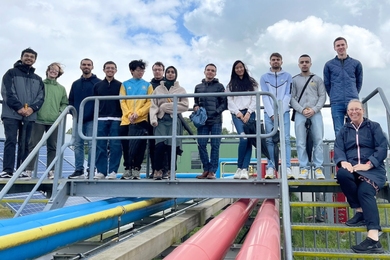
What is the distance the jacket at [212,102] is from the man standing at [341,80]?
1.42m

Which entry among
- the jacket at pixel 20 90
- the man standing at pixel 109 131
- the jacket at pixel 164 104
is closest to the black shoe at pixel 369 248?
the jacket at pixel 164 104

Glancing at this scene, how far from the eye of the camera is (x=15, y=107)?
4977 millimetres

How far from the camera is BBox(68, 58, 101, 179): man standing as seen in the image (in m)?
5.28

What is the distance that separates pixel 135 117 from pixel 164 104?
16.6 inches

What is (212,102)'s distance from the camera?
4.86 metres

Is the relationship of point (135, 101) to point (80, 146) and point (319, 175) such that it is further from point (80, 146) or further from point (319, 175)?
point (319, 175)

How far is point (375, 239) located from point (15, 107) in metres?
4.66

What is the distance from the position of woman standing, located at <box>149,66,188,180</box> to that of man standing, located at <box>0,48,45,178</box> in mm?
1862

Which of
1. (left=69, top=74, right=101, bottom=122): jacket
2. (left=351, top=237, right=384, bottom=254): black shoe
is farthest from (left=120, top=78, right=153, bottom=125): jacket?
(left=351, top=237, right=384, bottom=254): black shoe

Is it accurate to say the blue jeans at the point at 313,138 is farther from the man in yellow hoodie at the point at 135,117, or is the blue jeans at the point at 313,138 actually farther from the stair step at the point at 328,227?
the man in yellow hoodie at the point at 135,117

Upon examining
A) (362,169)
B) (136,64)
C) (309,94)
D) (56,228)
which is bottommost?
(56,228)

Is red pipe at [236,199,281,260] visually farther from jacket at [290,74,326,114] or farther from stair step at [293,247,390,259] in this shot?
jacket at [290,74,326,114]

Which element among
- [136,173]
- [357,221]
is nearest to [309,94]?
[357,221]

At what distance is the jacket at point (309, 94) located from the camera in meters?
4.69
